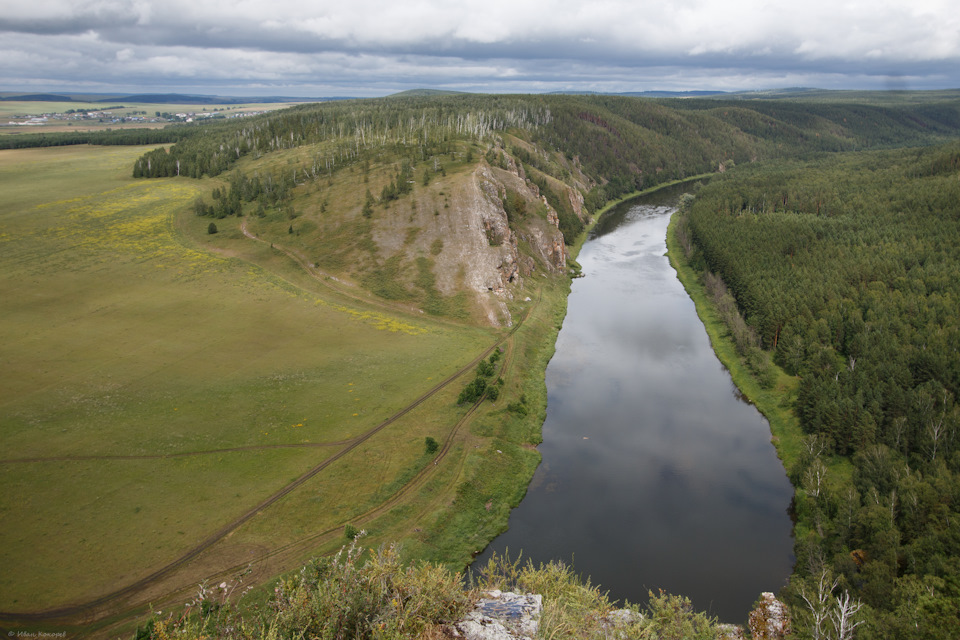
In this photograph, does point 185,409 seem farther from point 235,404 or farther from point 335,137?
point 335,137

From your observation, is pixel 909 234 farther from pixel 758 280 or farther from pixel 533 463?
pixel 533 463

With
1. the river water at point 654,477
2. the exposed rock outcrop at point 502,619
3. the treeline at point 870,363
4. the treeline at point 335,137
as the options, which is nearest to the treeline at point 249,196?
the treeline at point 335,137

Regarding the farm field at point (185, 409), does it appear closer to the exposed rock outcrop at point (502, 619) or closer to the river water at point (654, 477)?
the river water at point (654, 477)

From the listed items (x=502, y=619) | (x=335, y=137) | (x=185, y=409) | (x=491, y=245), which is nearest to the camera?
(x=502, y=619)

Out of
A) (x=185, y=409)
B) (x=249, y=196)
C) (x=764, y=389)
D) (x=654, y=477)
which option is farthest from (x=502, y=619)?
(x=249, y=196)

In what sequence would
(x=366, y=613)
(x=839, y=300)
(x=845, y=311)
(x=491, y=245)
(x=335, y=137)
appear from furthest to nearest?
(x=335, y=137)
(x=491, y=245)
(x=839, y=300)
(x=845, y=311)
(x=366, y=613)
